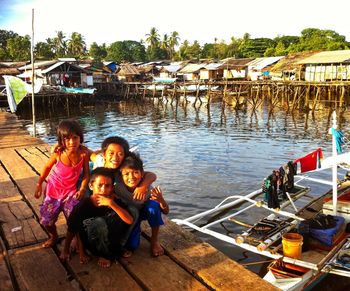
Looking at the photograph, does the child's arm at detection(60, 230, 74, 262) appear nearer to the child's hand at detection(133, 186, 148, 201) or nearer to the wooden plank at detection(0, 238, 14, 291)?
Result: the wooden plank at detection(0, 238, 14, 291)

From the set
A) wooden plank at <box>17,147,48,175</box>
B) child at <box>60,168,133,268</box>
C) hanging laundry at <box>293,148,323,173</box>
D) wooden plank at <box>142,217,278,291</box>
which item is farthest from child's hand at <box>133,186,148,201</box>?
hanging laundry at <box>293,148,323,173</box>

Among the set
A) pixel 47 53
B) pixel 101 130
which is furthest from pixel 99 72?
pixel 101 130

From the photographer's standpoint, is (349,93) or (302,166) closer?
(302,166)

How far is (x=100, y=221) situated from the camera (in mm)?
2887

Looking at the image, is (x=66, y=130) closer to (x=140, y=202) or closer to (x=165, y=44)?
(x=140, y=202)

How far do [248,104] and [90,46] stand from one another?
56.7 metres

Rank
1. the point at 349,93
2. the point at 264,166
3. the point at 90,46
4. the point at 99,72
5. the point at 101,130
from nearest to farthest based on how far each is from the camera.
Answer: the point at 264,166 → the point at 101,130 → the point at 349,93 → the point at 99,72 → the point at 90,46

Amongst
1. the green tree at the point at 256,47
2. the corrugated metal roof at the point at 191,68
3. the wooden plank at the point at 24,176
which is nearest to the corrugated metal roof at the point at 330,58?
the corrugated metal roof at the point at 191,68

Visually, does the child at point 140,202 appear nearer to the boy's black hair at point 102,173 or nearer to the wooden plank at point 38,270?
the boy's black hair at point 102,173

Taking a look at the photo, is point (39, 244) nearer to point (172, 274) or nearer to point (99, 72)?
point (172, 274)

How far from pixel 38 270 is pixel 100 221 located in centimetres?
61

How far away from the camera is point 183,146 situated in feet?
59.5

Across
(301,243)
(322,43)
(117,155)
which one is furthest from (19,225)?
(322,43)

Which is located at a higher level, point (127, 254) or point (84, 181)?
point (84, 181)
